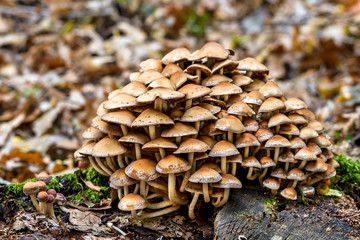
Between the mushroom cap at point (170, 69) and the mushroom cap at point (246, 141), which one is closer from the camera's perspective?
the mushroom cap at point (246, 141)

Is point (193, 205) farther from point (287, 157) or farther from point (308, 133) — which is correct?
point (308, 133)

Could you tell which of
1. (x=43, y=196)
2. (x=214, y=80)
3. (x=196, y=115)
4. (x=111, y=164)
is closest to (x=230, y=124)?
(x=196, y=115)

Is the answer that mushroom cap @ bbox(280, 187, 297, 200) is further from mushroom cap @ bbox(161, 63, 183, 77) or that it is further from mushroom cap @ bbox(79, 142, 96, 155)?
mushroom cap @ bbox(79, 142, 96, 155)

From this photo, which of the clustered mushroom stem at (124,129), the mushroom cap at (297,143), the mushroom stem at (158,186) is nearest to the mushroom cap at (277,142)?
the mushroom cap at (297,143)

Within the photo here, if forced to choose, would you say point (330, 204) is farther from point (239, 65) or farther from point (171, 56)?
point (171, 56)

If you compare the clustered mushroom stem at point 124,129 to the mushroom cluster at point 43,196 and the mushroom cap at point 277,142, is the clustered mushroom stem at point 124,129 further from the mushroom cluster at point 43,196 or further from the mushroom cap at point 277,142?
the mushroom cap at point 277,142

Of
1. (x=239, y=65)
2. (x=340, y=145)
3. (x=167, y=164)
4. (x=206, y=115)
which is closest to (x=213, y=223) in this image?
(x=167, y=164)
